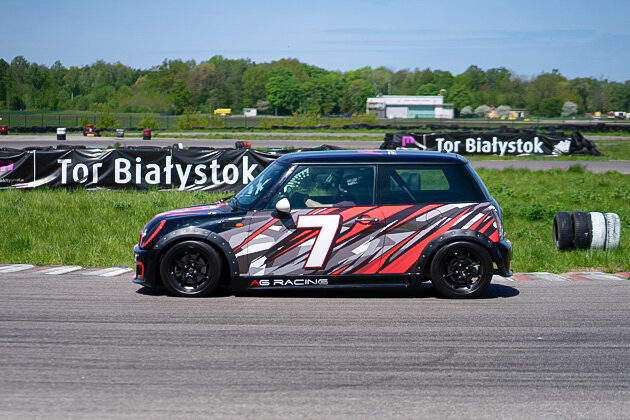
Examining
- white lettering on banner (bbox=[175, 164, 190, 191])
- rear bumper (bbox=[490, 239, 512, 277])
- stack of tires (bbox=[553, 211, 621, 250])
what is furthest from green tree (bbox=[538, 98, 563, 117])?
rear bumper (bbox=[490, 239, 512, 277])

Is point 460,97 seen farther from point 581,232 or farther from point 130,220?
point 581,232

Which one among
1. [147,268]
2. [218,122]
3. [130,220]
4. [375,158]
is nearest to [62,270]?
[147,268]

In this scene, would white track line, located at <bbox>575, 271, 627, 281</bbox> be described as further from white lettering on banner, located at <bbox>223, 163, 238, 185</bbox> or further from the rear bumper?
white lettering on banner, located at <bbox>223, 163, 238, 185</bbox>

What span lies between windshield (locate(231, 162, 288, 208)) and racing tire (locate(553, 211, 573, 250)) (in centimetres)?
524

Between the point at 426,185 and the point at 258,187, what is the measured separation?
1925 mm

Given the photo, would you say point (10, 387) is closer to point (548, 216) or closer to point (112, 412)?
point (112, 412)

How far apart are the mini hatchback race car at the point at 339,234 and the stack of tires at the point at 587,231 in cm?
365

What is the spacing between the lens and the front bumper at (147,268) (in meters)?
8.73

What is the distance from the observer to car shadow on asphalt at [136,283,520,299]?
29.5 ft

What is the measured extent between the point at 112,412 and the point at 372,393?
5.73ft

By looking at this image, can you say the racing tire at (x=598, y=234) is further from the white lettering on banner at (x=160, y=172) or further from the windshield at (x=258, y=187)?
the white lettering on banner at (x=160, y=172)

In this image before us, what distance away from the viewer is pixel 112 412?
5.03 metres

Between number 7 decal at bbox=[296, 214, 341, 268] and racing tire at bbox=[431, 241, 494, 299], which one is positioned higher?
number 7 decal at bbox=[296, 214, 341, 268]

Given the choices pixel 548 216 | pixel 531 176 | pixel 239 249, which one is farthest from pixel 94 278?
pixel 531 176
